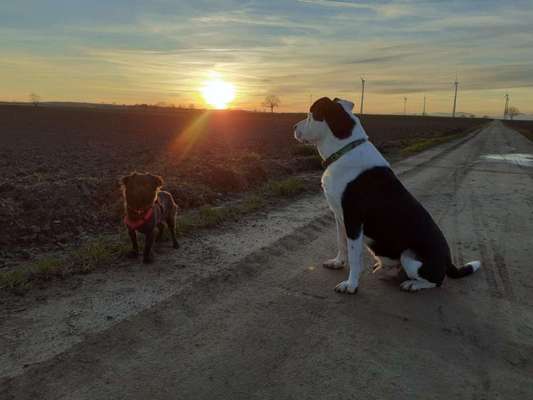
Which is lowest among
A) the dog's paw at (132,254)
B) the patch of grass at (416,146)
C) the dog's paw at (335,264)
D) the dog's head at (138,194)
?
the patch of grass at (416,146)

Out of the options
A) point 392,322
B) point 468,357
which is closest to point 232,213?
point 392,322

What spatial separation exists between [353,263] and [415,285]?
0.75 m

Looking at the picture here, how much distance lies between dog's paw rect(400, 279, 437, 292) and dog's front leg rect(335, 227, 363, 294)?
56cm

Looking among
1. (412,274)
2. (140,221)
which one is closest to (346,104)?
(412,274)

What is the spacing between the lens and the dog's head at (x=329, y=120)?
4.60 meters

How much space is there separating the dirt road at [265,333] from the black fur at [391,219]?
0.49 m

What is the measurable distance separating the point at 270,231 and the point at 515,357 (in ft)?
13.0

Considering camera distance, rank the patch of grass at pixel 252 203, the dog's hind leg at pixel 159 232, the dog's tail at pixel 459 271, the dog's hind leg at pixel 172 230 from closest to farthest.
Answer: the dog's tail at pixel 459 271, the dog's hind leg at pixel 172 230, the dog's hind leg at pixel 159 232, the patch of grass at pixel 252 203

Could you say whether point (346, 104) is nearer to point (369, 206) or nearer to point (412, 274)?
point (369, 206)

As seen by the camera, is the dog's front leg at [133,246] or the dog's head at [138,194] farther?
the dog's front leg at [133,246]

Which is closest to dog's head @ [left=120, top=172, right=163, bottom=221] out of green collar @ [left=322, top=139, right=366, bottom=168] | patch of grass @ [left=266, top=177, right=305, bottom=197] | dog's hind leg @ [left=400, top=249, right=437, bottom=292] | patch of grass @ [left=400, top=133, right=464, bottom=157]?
green collar @ [left=322, top=139, right=366, bottom=168]

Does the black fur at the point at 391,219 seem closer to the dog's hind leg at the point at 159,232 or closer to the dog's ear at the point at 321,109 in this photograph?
the dog's ear at the point at 321,109

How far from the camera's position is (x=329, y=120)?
4.63 m

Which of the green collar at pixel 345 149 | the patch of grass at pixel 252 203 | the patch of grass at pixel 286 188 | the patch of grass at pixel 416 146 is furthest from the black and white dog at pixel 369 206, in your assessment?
the patch of grass at pixel 416 146
